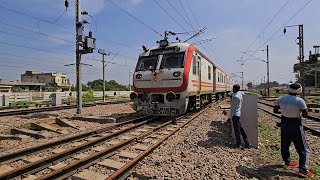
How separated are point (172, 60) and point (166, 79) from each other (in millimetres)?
968

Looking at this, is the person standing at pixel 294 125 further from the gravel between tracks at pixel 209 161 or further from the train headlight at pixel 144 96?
the train headlight at pixel 144 96

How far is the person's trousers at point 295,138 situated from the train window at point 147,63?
7.38 m

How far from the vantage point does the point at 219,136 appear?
8047mm

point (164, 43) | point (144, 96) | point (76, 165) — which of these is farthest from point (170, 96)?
point (76, 165)

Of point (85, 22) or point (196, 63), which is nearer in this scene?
point (196, 63)

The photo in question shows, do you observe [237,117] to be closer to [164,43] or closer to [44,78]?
[164,43]

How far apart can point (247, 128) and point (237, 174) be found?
2.64m

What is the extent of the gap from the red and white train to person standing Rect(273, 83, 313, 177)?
232 inches

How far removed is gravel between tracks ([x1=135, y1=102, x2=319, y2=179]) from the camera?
4.80m

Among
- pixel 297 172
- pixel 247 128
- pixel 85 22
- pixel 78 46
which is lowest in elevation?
pixel 297 172

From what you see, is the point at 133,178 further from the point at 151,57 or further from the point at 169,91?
the point at 151,57

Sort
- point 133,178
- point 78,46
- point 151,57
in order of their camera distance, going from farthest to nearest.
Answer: point 78,46, point 151,57, point 133,178

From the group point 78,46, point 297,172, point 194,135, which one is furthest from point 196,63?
point 297,172

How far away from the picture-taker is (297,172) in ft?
16.6
